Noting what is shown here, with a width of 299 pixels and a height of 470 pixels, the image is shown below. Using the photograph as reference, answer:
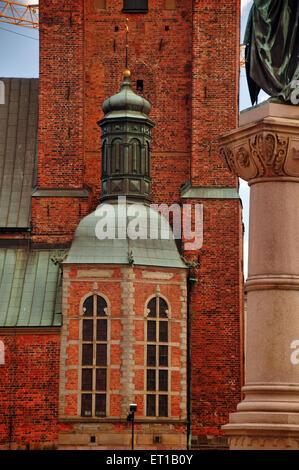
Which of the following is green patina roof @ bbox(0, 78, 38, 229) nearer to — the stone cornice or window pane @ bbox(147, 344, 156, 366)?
window pane @ bbox(147, 344, 156, 366)

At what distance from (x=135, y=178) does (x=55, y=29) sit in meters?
5.64

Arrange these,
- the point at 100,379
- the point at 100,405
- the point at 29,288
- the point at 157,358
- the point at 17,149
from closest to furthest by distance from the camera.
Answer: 1. the point at 100,405
2. the point at 100,379
3. the point at 157,358
4. the point at 29,288
5. the point at 17,149

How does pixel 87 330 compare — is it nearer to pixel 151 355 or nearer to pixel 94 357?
pixel 94 357

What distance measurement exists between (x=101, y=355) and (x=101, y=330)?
692mm

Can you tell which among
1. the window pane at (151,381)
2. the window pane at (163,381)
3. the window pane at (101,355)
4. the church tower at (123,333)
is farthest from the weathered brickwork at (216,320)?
the window pane at (101,355)

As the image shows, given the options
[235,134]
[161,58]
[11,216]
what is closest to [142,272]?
[11,216]

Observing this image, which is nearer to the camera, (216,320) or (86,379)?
(86,379)

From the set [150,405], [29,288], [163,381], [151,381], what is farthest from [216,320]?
[29,288]

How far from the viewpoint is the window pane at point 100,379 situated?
30.2 metres

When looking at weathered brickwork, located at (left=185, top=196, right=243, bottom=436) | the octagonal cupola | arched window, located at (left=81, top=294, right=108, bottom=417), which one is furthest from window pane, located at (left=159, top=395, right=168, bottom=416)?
the octagonal cupola

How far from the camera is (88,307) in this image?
30.7 meters

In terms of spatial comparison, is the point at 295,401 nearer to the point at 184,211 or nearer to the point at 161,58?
the point at 184,211

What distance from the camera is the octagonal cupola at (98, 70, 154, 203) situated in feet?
108

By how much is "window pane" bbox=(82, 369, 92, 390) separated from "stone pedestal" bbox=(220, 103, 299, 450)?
17.6 meters
